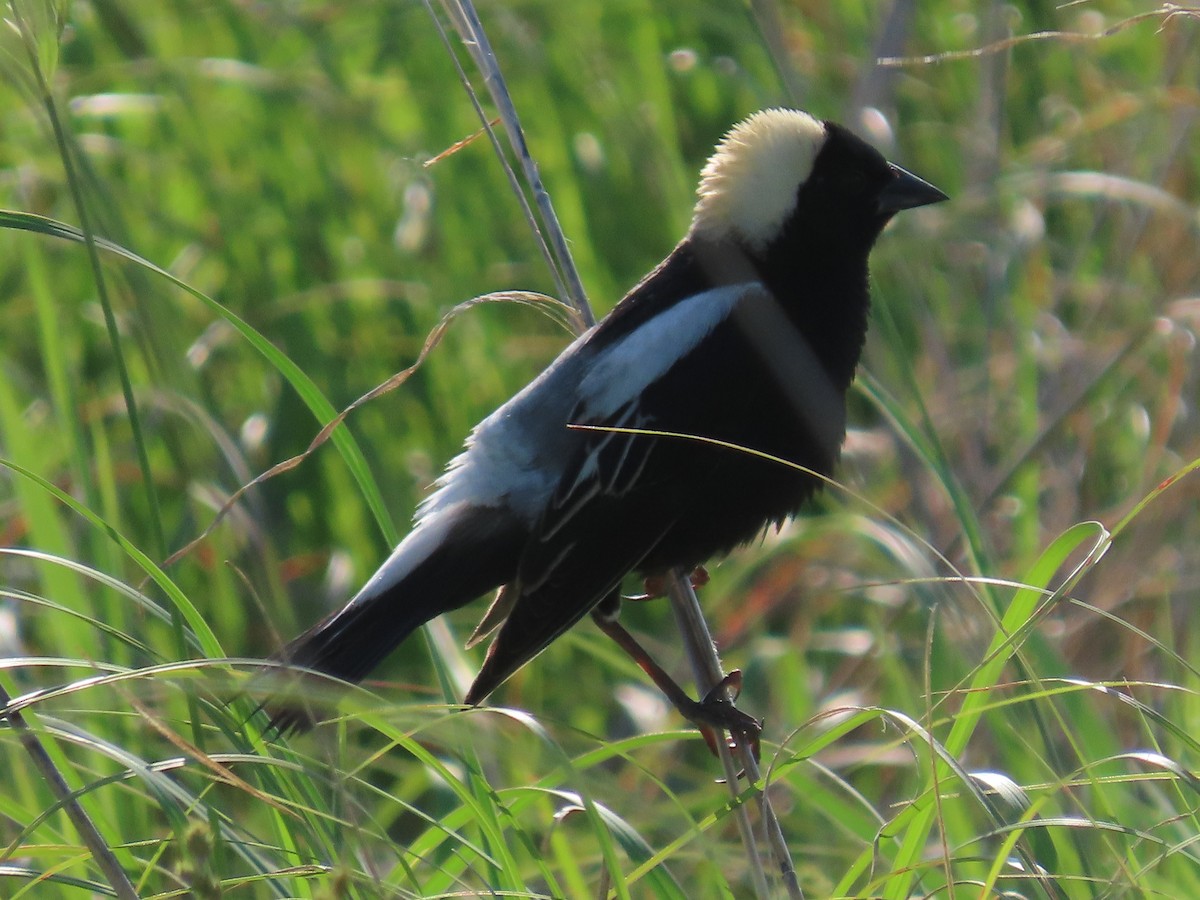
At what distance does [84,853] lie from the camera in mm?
1457

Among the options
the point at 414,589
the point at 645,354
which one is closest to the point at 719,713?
the point at 414,589

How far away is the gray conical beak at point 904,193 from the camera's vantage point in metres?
2.79

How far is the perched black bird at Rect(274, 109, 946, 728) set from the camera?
248 cm

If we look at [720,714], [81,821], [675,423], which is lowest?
[720,714]

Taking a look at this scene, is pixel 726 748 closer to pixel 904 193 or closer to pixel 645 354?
pixel 645 354

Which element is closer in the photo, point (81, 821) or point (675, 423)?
point (81, 821)

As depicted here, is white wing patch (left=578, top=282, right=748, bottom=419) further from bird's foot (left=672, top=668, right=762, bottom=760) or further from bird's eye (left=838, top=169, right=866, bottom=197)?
bird's foot (left=672, top=668, right=762, bottom=760)

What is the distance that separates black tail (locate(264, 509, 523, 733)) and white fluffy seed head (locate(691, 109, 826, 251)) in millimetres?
790

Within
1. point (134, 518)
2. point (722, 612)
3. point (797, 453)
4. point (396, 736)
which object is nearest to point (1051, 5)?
point (722, 612)

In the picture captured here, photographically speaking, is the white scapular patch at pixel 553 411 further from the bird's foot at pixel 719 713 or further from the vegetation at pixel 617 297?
the bird's foot at pixel 719 713

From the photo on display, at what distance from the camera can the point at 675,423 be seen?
2576 mm

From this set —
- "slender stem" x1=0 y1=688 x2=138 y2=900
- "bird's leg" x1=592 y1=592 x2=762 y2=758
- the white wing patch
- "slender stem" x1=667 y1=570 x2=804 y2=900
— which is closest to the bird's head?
the white wing patch

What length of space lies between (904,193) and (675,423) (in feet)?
2.34

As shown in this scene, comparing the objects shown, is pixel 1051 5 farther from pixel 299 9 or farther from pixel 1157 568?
pixel 299 9
